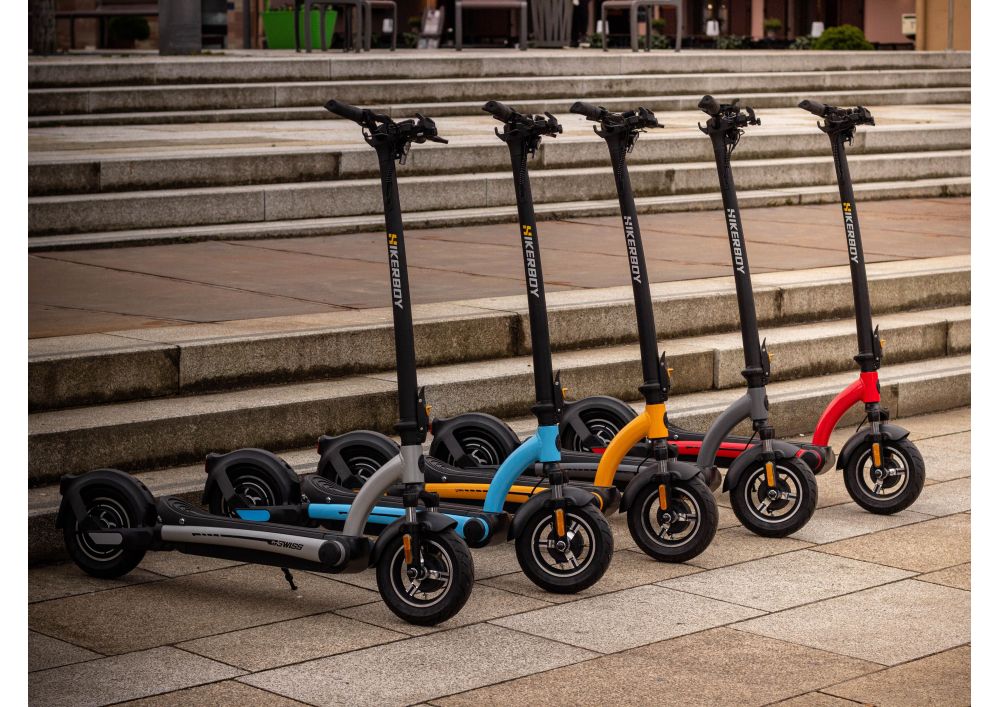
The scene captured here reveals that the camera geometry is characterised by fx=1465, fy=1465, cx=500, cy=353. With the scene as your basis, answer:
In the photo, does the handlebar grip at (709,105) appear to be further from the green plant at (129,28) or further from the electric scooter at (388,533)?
the green plant at (129,28)

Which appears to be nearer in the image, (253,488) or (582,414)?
(253,488)

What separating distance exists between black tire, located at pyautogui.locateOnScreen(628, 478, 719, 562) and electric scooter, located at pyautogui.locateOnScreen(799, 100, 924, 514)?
101 cm

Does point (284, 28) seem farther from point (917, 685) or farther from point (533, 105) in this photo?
point (917, 685)

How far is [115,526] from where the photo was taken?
5.11m

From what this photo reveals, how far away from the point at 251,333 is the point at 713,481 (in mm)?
2273

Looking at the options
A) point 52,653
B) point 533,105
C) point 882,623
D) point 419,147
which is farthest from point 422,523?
point 533,105

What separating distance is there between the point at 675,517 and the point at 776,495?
554 mm

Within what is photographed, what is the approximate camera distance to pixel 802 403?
760 cm

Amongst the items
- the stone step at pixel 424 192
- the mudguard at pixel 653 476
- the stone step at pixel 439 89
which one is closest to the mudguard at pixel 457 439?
the mudguard at pixel 653 476

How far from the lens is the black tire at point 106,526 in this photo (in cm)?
503

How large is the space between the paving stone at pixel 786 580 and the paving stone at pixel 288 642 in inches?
45.1
